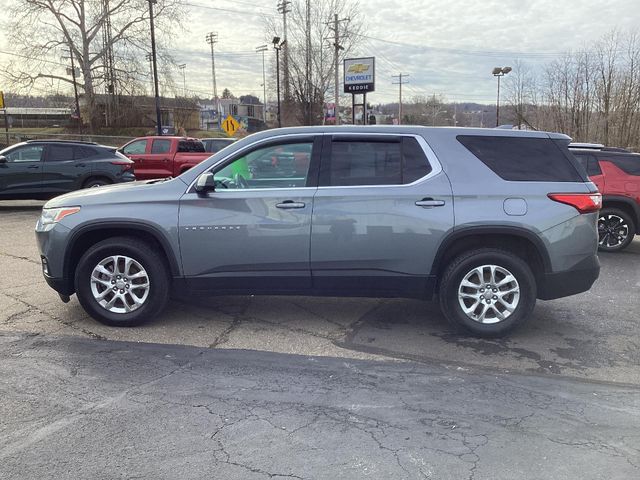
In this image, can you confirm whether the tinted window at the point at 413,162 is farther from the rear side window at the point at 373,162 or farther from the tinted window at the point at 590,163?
the tinted window at the point at 590,163

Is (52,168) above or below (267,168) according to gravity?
below

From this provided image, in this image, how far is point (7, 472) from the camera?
9.14ft

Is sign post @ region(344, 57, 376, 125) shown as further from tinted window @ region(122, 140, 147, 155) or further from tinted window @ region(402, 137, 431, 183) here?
tinted window @ region(402, 137, 431, 183)

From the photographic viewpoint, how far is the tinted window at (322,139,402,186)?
187 inches

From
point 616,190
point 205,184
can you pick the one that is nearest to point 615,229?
point 616,190

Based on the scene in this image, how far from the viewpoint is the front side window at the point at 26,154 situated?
41.7 ft

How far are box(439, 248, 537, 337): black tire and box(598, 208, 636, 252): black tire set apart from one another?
510 centimetres

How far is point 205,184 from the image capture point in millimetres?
4672

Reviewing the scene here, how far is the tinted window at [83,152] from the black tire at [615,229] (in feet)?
37.1

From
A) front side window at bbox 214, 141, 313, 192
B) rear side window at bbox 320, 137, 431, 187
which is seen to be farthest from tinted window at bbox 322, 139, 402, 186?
front side window at bbox 214, 141, 313, 192

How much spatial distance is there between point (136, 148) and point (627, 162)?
45.5ft

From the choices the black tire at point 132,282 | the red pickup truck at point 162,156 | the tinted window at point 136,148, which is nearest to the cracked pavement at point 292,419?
the black tire at point 132,282

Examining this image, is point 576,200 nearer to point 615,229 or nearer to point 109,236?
point 109,236

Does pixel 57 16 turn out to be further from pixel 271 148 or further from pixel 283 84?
pixel 271 148
